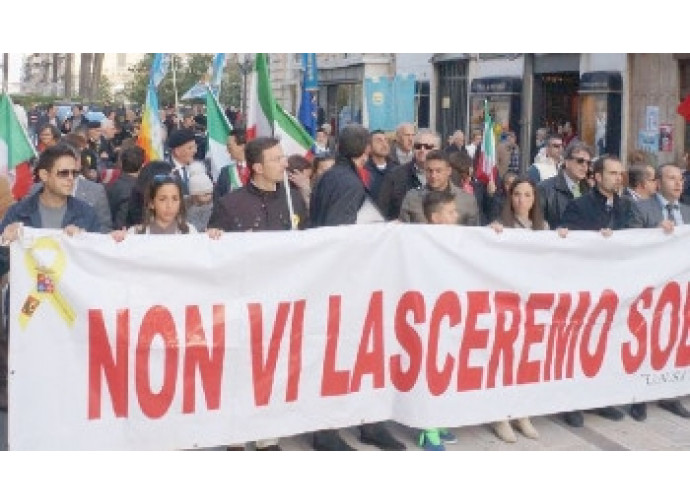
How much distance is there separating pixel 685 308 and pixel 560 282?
1005mm

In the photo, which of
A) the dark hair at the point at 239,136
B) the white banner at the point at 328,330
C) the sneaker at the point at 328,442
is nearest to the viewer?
the white banner at the point at 328,330

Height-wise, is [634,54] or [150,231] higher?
[634,54]

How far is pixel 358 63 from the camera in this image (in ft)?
101

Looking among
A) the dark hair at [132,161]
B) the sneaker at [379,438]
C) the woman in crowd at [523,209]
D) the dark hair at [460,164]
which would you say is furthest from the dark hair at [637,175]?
the dark hair at [132,161]

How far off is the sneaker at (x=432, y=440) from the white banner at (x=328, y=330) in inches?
3.3

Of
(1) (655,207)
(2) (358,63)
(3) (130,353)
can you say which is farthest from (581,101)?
(3) (130,353)

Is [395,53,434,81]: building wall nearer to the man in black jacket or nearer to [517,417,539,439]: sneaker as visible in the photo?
the man in black jacket

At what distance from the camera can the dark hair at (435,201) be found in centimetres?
618

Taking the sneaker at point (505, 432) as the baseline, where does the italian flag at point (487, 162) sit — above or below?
above

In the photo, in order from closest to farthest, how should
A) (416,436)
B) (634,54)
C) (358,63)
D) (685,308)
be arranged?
(416,436), (685,308), (634,54), (358,63)

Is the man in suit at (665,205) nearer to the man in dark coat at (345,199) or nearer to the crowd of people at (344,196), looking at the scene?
the crowd of people at (344,196)

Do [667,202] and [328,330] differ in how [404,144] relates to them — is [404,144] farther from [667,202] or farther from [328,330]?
[328,330]

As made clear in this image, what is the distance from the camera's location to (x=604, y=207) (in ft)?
23.0

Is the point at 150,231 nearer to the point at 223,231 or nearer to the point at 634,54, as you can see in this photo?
the point at 223,231
